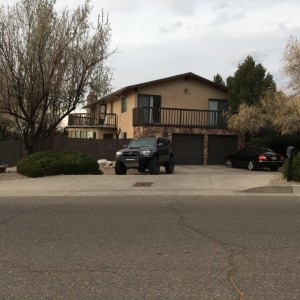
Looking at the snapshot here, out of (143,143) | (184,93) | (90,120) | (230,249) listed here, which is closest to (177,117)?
(184,93)

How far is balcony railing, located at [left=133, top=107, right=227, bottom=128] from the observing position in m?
29.2

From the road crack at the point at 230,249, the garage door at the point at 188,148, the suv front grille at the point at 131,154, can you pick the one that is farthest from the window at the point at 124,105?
the road crack at the point at 230,249

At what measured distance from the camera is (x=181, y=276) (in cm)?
507

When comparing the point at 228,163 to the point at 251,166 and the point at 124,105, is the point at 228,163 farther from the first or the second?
the point at 124,105

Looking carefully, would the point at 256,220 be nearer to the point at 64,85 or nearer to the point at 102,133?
the point at 64,85

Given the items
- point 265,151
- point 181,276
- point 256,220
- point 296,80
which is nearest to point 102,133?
point 265,151

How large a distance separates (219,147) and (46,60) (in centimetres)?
1523

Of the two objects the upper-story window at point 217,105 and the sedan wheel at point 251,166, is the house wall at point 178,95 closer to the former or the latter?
the upper-story window at point 217,105

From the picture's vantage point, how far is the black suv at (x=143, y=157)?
19.0 meters

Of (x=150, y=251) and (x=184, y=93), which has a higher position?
(x=184, y=93)

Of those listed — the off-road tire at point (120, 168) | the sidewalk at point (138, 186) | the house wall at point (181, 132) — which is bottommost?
the sidewalk at point (138, 186)

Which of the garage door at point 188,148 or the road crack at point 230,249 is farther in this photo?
the garage door at point 188,148

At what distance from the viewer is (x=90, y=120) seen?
119 feet

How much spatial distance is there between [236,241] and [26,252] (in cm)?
304
